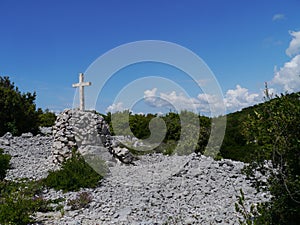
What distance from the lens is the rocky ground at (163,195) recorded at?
5.80 meters

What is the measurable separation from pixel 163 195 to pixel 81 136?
426cm

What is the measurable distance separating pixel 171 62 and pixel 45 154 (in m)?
6.00

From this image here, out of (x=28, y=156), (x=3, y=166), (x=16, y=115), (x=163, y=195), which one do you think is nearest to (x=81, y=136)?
(x=3, y=166)

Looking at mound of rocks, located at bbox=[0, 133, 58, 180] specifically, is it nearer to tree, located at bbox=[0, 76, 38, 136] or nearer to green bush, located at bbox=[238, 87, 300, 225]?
tree, located at bbox=[0, 76, 38, 136]

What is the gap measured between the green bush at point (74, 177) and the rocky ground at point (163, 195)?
23 cm

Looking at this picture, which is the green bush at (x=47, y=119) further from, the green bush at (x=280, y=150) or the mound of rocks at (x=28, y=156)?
the green bush at (x=280, y=150)

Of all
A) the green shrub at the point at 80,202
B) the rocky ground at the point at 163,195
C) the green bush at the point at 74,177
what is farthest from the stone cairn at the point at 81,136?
the green shrub at the point at 80,202

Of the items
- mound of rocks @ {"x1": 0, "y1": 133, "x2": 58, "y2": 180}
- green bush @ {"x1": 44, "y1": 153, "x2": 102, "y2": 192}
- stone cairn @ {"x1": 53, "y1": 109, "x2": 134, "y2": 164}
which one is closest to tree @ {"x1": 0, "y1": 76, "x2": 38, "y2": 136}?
mound of rocks @ {"x1": 0, "y1": 133, "x2": 58, "y2": 180}

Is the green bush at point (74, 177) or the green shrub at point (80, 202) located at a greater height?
the green bush at point (74, 177)

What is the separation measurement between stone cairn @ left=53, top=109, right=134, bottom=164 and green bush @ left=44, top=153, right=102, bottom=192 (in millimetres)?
1813

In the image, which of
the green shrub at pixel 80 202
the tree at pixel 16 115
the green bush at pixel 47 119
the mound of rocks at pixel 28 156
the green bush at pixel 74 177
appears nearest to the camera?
the green shrub at pixel 80 202

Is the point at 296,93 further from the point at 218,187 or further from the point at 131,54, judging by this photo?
the point at 131,54

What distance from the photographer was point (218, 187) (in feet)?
23.6

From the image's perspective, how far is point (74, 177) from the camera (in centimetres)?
790
